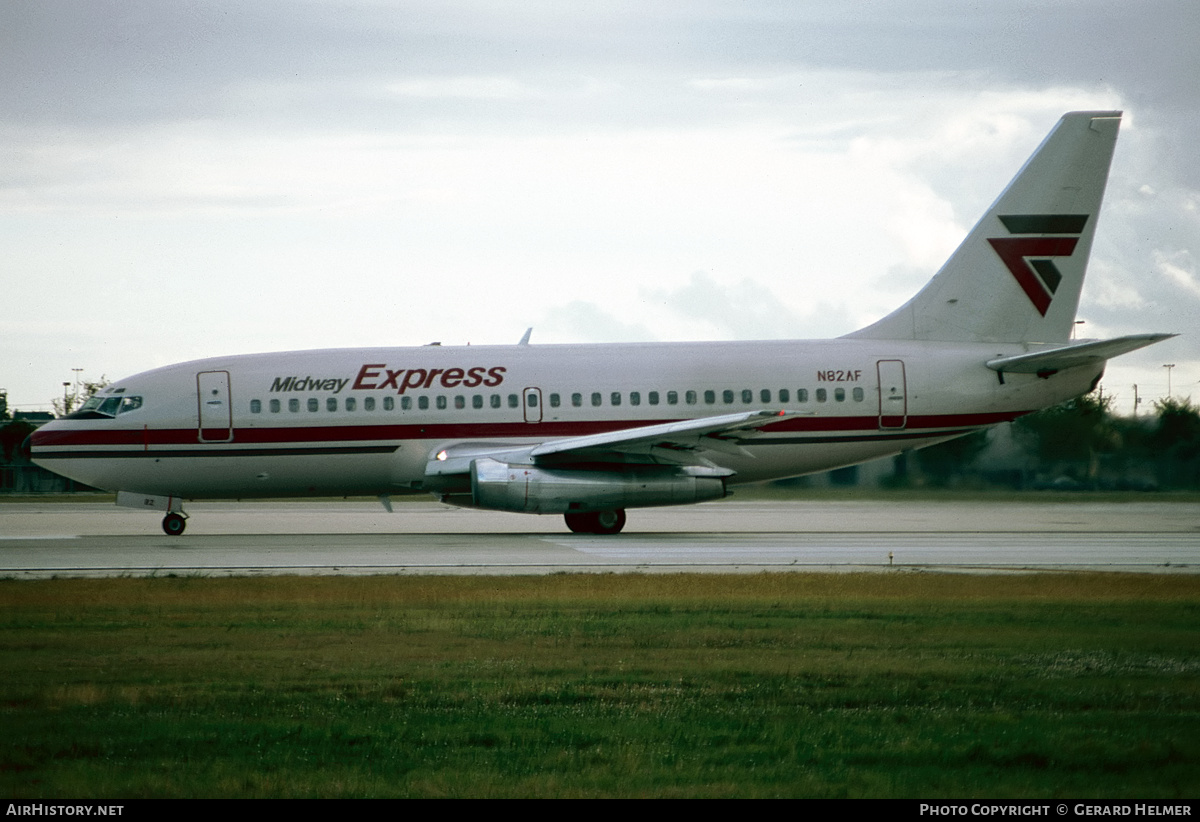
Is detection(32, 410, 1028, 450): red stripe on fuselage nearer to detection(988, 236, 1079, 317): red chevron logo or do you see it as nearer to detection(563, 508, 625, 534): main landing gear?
detection(563, 508, 625, 534): main landing gear

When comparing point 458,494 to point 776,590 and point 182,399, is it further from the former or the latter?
point 776,590

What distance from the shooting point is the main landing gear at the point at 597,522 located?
26078 mm

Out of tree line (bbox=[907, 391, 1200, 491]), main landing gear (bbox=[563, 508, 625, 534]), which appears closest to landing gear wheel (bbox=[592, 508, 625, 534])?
main landing gear (bbox=[563, 508, 625, 534])

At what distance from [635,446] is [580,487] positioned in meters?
1.32

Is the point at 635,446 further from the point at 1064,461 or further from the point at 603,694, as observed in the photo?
the point at 1064,461

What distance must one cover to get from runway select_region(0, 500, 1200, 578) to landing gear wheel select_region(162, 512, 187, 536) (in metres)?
0.26

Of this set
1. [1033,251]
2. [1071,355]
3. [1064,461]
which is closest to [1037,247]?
[1033,251]

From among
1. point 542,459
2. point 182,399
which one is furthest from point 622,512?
point 182,399

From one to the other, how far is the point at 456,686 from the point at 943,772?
145 inches

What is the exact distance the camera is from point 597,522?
86.2ft

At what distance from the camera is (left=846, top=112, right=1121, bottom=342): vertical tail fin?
27.2 metres

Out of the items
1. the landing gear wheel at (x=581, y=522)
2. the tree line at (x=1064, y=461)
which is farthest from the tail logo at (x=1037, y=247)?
the tree line at (x=1064, y=461)

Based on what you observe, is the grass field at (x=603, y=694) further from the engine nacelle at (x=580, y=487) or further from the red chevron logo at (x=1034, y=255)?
the red chevron logo at (x=1034, y=255)

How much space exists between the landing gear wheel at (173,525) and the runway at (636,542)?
264 mm
